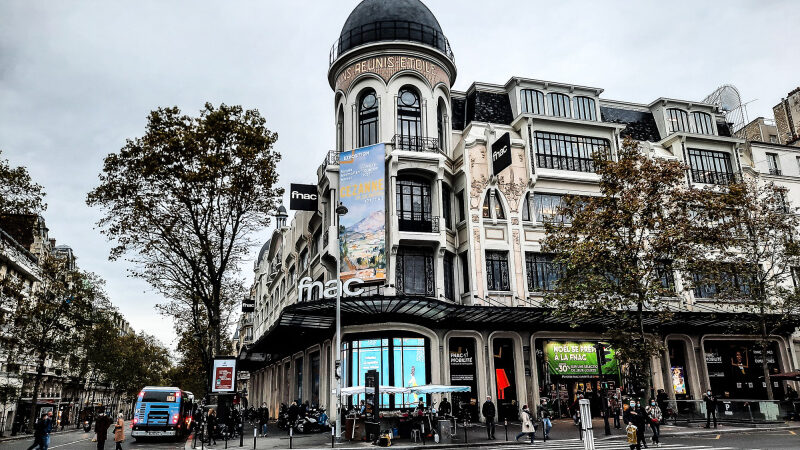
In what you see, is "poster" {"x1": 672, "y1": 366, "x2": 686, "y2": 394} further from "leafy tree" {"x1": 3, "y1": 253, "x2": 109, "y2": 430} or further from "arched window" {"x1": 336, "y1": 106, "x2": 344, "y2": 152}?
"leafy tree" {"x1": 3, "y1": 253, "x2": 109, "y2": 430}

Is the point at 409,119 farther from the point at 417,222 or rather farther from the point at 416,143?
the point at 417,222

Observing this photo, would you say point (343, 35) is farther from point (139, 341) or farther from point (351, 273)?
point (139, 341)

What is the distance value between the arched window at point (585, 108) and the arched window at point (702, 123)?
871 centimetres

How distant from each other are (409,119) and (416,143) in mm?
1716

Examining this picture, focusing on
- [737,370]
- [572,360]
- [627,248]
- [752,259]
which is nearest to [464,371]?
[572,360]

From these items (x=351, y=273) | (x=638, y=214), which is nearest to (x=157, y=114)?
(x=351, y=273)

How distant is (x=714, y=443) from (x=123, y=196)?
26070 mm

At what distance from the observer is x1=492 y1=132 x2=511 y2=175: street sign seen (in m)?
30.4

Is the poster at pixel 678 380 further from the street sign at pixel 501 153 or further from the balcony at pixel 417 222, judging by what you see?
the balcony at pixel 417 222

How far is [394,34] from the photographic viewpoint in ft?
110

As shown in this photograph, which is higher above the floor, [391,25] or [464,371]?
[391,25]

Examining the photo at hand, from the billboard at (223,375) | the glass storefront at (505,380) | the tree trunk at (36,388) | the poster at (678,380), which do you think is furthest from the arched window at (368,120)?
the tree trunk at (36,388)

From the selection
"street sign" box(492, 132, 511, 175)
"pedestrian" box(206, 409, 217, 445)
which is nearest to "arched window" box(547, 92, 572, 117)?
"street sign" box(492, 132, 511, 175)

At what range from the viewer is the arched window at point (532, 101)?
35.7 metres
